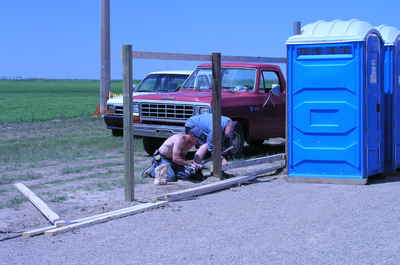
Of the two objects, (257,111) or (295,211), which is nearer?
(295,211)

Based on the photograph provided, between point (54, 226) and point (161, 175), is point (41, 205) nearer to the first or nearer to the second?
point (54, 226)

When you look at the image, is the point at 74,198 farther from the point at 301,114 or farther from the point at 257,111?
the point at 257,111

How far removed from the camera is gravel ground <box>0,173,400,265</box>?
20.5ft

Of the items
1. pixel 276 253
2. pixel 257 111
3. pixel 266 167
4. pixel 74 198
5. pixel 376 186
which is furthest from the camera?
pixel 257 111

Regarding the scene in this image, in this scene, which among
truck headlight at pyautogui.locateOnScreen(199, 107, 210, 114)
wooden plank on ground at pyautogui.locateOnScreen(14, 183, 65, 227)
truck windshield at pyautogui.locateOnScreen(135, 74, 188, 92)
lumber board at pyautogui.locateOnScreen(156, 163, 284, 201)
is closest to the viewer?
wooden plank on ground at pyautogui.locateOnScreen(14, 183, 65, 227)

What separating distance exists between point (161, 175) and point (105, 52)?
14.3 m

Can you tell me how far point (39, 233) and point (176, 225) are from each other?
1412mm

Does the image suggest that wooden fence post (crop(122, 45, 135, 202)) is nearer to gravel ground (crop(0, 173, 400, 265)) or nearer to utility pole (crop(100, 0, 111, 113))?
gravel ground (crop(0, 173, 400, 265))

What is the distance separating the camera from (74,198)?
9336 millimetres

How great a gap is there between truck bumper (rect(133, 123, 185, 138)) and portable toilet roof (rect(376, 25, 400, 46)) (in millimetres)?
3967

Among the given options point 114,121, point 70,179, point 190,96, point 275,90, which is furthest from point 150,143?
point 70,179

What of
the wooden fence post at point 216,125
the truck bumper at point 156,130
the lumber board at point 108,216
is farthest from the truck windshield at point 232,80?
the lumber board at point 108,216

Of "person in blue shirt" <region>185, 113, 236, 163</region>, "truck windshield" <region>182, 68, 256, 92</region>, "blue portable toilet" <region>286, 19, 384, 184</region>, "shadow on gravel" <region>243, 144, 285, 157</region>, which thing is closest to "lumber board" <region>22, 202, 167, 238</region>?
"person in blue shirt" <region>185, 113, 236, 163</region>

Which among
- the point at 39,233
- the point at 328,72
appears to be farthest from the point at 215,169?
the point at 39,233
